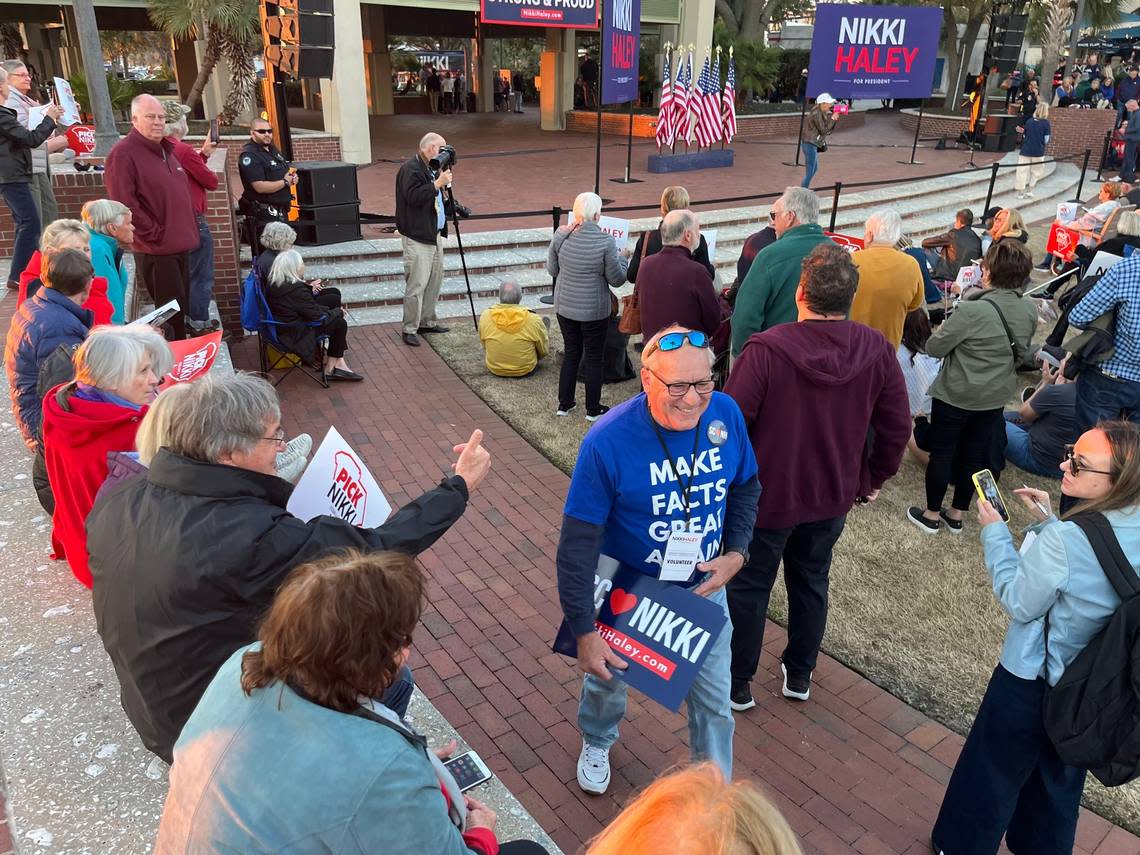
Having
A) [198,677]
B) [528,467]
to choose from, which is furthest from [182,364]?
[528,467]

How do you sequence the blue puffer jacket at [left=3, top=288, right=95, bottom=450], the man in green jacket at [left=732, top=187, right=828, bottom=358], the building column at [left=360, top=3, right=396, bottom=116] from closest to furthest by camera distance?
the blue puffer jacket at [left=3, top=288, right=95, bottom=450]
the man in green jacket at [left=732, top=187, right=828, bottom=358]
the building column at [left=360, top=3, right=396, bottom=116]

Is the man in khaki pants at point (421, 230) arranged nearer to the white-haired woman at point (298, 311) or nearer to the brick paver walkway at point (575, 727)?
the white-haired woman at point (298, 311)

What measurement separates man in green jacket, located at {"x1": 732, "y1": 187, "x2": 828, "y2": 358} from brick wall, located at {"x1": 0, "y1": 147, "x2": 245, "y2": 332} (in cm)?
551

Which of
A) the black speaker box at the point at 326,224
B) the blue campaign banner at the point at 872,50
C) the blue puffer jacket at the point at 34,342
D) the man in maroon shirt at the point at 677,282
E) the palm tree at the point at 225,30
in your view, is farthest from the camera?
the palm tree at the point at 225,30

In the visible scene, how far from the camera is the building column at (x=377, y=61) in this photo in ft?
84.8

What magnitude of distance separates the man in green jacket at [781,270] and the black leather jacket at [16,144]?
5634mm


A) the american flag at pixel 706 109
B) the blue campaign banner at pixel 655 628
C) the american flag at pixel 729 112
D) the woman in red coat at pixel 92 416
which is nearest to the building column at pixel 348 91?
the american flag at pixel 706 109

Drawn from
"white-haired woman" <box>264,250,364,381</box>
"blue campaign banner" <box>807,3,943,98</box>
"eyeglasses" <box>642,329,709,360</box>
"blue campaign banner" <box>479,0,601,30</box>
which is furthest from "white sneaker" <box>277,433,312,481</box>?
"blue campaign banner" <box>479,0,601,30</box>

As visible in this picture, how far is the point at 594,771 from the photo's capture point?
3.26 m

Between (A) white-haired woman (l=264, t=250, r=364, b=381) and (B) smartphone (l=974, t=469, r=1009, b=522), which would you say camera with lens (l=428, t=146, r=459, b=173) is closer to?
(A) white-haired woman (l=264, t=250, r=364, b=381)

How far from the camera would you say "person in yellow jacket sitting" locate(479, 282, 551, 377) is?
25.1ft

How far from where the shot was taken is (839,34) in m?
15.8

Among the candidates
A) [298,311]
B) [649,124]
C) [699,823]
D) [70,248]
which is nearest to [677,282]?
[298,311]

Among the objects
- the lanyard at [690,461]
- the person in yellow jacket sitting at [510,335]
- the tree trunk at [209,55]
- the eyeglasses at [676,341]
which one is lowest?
the person in yellow jacket sitting at [510,335]
